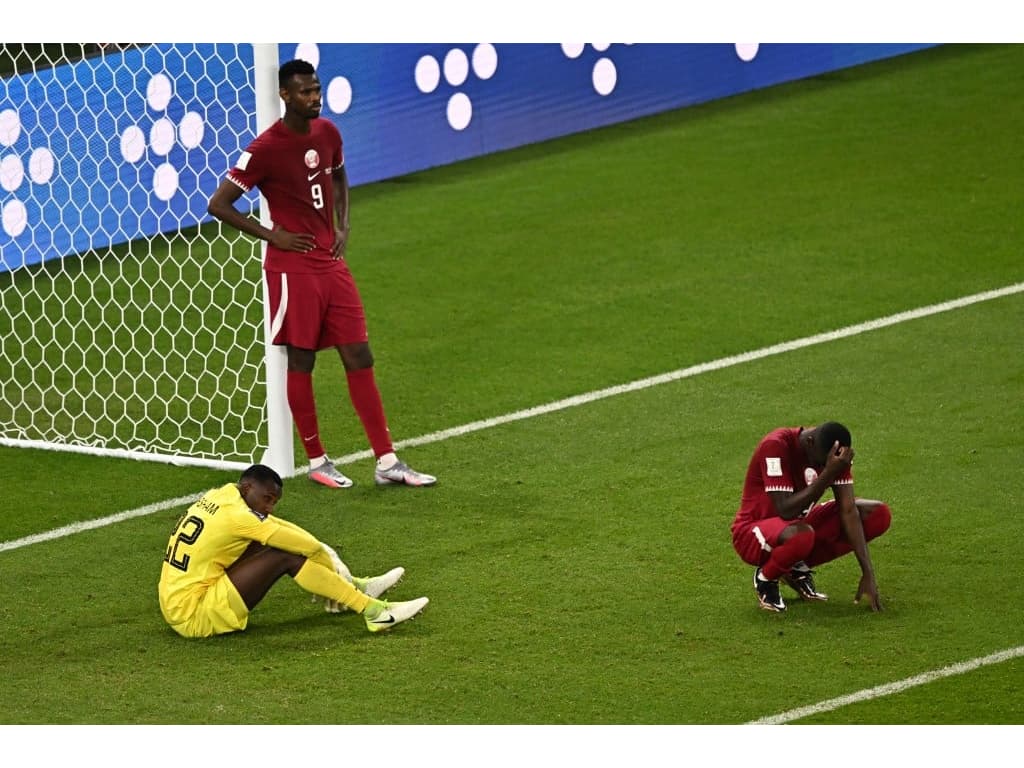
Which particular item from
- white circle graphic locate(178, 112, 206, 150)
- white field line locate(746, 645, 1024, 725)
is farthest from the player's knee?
white circle graphic locate(178, 112, 206, 150)

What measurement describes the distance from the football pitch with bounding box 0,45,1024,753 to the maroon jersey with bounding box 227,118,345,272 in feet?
3.60

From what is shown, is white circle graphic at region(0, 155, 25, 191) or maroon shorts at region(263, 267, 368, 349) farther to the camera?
white circle graphic at region(0, 155, 25, 191)

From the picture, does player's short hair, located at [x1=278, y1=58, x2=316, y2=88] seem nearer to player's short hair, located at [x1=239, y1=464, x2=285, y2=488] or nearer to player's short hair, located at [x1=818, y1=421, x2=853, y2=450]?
player's short hair, located at [x1=239, y1=464, x2=285, y2=488]

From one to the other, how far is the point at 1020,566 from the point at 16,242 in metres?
6.40

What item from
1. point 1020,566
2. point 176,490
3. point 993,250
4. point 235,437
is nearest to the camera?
point 1020,566

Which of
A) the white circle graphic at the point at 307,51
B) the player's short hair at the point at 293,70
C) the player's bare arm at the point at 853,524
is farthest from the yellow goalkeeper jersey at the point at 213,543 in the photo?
the white circle graphic at the point at 307,51

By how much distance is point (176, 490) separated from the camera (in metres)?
8.37

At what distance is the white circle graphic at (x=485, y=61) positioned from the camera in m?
13.7

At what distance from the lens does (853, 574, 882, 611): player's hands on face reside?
6.68 metres

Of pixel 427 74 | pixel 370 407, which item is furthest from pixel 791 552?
pixel 427 74

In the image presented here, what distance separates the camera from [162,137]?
36.3ft

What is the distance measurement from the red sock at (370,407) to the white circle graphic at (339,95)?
16.6 ft
